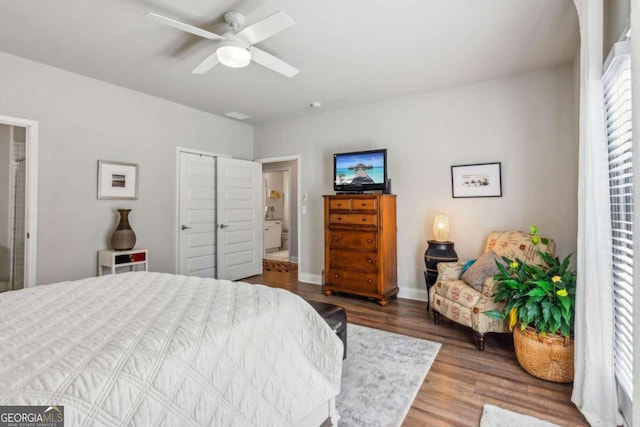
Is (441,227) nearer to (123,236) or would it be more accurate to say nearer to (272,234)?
(123,236)

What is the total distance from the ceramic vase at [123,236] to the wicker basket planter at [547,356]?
3.88m

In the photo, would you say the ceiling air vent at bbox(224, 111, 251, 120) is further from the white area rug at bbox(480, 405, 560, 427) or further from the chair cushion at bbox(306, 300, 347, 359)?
the white area rug at bbox(480, 405, 560, 427)

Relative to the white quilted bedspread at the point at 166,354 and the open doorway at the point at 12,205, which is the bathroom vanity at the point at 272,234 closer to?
the open doorway at the point at 12,205

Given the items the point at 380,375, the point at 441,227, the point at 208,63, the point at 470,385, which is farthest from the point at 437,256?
the point at 208,63

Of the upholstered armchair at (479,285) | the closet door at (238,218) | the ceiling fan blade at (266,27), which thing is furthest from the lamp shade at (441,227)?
the closet door at (238,218)

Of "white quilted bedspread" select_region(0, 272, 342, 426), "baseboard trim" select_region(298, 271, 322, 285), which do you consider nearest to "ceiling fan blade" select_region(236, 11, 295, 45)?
"white quilted bedspread" select_region(0, 272, 342, 426)

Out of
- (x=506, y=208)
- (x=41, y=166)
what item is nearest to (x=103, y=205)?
(x=41, y=166)

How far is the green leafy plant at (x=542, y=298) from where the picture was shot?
1.99 meters

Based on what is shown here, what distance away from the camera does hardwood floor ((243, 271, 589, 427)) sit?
176 centimetres

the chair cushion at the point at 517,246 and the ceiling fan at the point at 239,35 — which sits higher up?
the ceiling fan at the point at 239,35

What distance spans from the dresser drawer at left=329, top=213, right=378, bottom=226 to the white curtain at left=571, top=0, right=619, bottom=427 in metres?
2.11

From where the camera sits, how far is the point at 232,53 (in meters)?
2.26

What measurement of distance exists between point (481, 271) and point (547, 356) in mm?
811

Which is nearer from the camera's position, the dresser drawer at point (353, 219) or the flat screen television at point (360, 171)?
the dresser drawer at point (353, 219)
